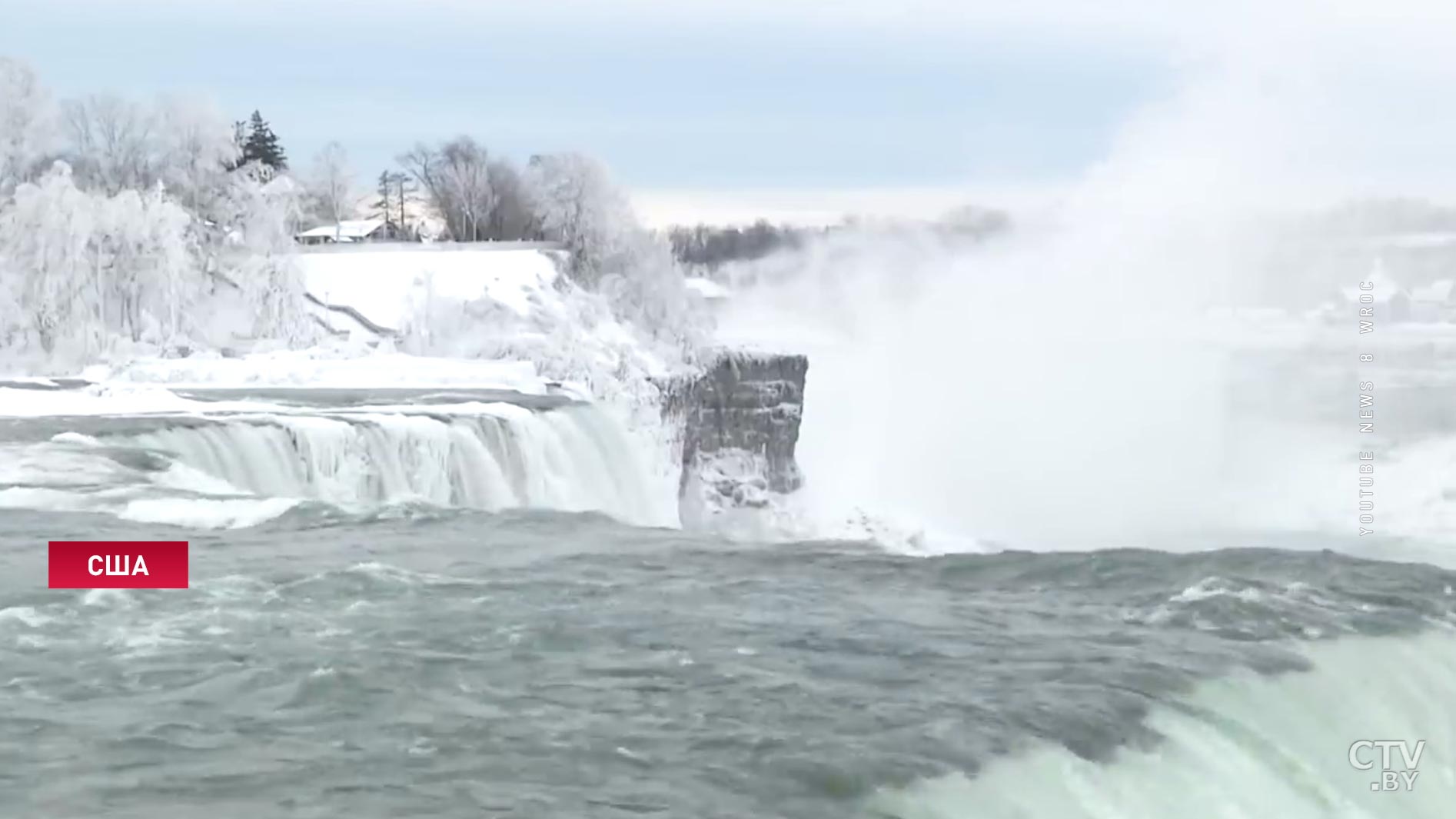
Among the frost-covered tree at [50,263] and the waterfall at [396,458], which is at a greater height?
the frost-covered tree at [50,263]

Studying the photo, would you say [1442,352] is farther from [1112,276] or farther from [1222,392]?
[1112,276]

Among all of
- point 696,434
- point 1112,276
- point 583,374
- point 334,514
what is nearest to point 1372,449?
point 1112,276

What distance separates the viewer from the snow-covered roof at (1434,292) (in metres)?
44.5

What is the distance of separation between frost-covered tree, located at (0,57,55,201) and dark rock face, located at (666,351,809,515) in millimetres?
17201

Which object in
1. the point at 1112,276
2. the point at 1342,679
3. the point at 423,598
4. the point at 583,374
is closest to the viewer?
the point at 1342,679

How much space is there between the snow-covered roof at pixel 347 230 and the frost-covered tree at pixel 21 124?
15240 mm

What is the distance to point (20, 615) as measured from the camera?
11.1m

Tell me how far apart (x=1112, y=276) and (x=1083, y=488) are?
930 cm

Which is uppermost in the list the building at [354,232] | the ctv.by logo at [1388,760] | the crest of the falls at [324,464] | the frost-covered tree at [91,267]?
the building at [354,232]

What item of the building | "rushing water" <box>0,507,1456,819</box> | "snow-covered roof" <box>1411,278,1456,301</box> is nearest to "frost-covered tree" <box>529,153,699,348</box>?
the building

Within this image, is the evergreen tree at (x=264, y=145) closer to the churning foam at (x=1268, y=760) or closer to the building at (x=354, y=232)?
the building at (x=354, y=232)

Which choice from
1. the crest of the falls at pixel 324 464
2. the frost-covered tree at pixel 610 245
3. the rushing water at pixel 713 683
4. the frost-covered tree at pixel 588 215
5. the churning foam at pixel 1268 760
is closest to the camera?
the rushing water at pixel 713 683

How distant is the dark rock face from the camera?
119 ft

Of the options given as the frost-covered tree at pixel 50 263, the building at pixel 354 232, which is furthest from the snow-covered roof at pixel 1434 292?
the building at pixel 354 232
